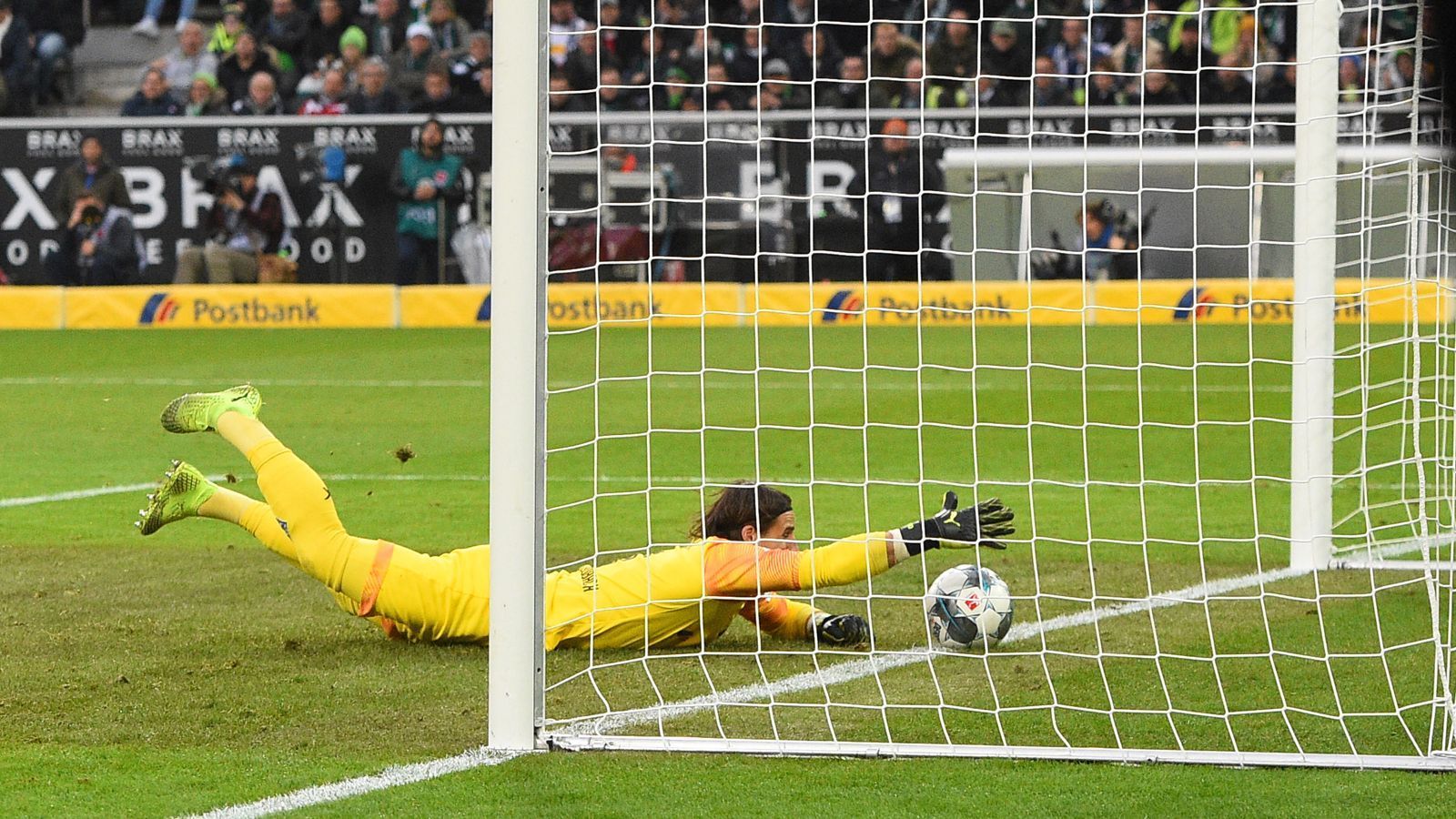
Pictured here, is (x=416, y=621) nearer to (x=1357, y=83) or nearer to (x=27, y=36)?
(x=1357, y=83)

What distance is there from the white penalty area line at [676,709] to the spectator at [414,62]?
18688 millimetres

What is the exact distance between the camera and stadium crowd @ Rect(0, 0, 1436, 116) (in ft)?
65.9

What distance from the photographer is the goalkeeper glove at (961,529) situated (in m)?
4.82

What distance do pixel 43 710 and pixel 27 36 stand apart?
72.8ft

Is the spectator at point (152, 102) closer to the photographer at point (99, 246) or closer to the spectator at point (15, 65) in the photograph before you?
the photographer at point (99, 246)

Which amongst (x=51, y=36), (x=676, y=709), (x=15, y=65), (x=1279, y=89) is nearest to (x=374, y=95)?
(x=51, y=36)

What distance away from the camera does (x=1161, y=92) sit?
20.7 meters

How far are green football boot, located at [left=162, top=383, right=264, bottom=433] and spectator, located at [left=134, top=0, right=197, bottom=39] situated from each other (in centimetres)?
2136

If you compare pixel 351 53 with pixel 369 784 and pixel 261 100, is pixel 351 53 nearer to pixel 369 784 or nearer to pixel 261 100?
pixel 261 100

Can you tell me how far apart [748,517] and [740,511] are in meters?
0.03

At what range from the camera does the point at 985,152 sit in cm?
1911

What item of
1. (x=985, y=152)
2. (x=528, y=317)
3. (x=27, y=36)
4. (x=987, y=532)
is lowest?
(x=987, y=532)

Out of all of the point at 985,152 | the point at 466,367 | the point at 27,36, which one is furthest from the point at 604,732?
the point at 27,36

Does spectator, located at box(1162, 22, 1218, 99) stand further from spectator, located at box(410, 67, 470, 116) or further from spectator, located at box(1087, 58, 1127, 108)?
spectator, located at box(410, 67, 470, 116)
